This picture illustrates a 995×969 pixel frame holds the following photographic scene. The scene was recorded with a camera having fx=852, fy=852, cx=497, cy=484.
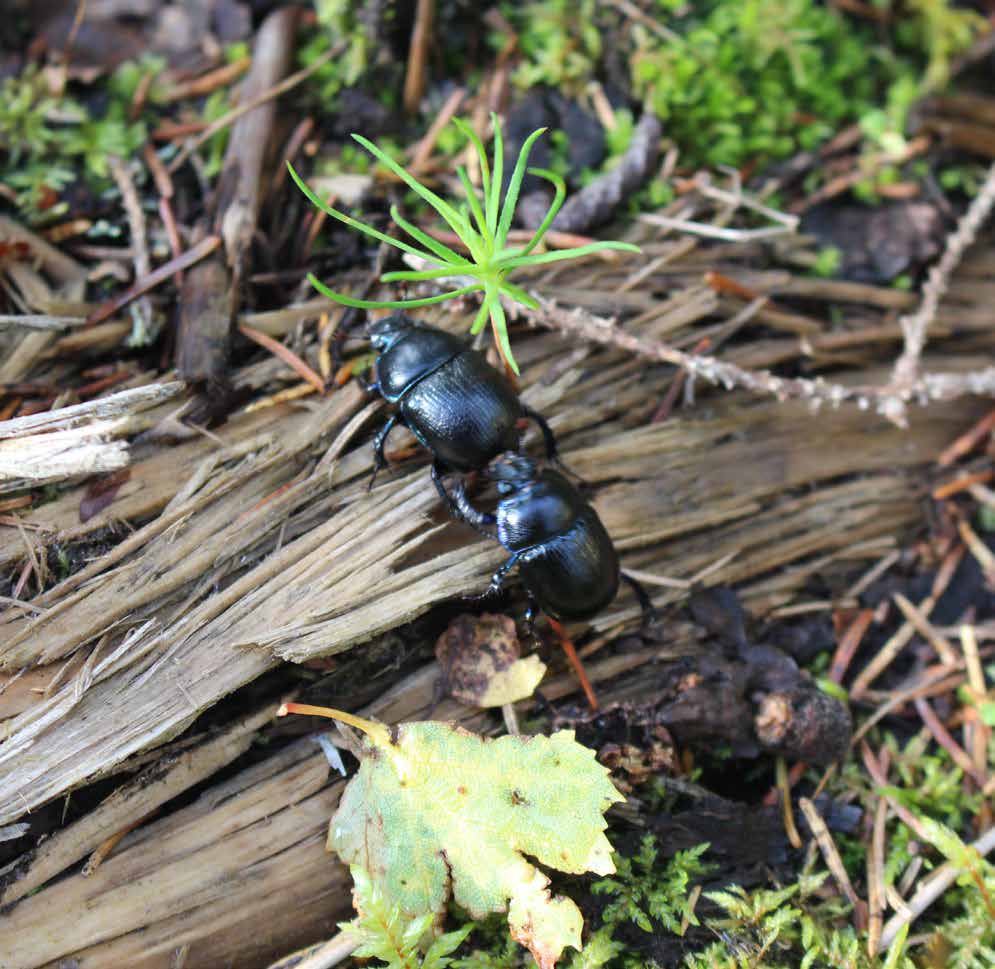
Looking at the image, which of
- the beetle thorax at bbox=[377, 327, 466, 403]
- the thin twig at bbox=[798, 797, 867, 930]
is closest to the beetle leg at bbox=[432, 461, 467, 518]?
the beetle thorax at bbox=[377, 327, 466, 403]

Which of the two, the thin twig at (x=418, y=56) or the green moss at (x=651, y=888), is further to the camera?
the thin twig at (x=418, y=56)

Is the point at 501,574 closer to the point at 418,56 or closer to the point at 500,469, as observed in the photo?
the point at 500,469

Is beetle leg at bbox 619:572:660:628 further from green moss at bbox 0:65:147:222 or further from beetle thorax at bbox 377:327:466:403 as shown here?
green moss at bbox 0:65:147:222

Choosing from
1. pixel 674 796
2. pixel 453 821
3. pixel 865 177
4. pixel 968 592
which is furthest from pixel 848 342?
pixel 453 821

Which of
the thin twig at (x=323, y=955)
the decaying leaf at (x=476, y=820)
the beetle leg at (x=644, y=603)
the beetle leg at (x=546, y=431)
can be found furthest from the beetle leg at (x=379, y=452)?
the thin twig at (x=323, y=955)

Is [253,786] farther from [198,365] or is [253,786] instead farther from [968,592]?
[968,592]

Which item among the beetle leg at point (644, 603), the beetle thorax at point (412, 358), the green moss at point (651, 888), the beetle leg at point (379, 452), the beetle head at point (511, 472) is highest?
the beetle thorax at point (412, 358)

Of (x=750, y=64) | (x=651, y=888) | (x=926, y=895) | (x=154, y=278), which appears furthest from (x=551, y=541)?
(x=750, y=64)

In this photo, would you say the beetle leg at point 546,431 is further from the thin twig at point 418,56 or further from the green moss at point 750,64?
the thin twig at point 418,56
